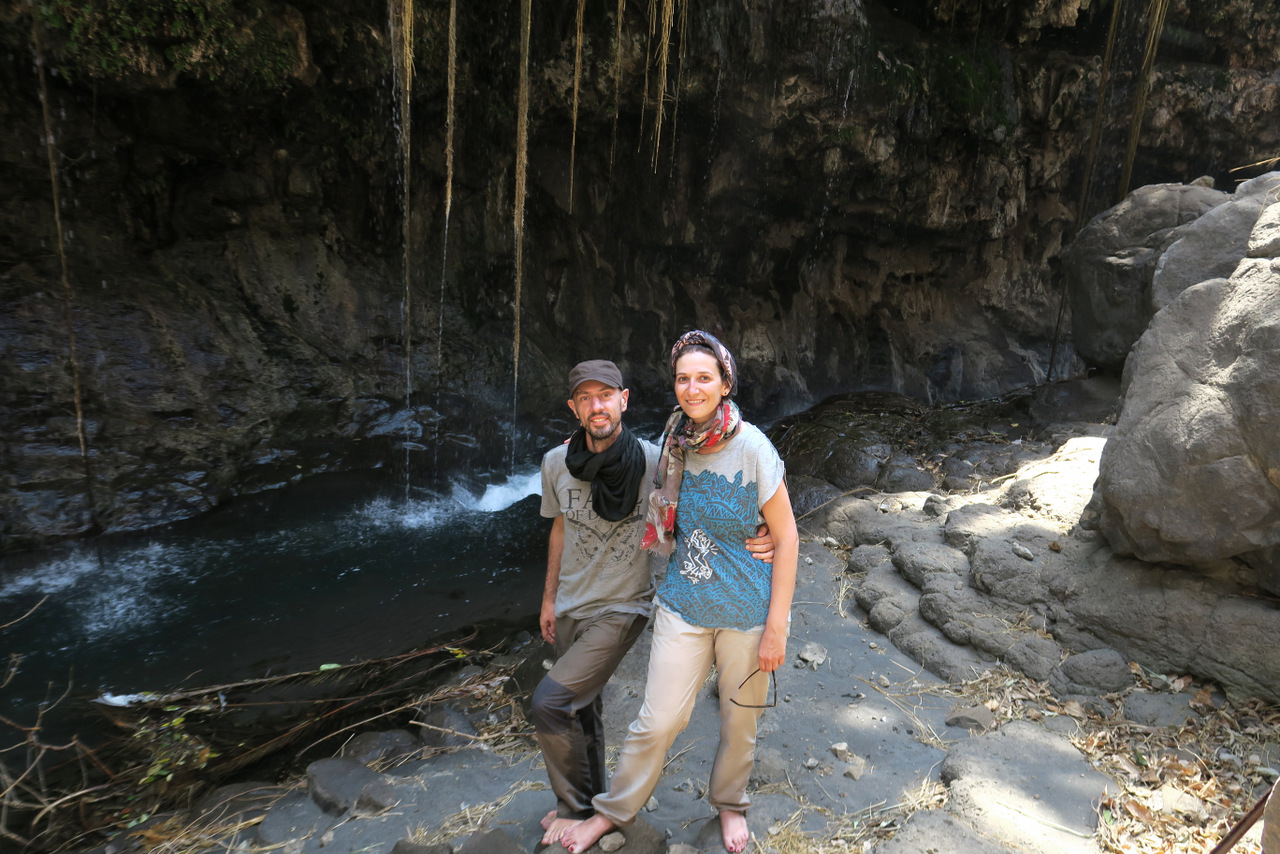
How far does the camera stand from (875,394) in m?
11.1

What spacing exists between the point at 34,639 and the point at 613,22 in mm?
7309

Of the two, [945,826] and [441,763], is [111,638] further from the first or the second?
[945,826]

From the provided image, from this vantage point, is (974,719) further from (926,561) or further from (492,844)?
(492,844)

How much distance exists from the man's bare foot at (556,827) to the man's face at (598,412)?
4.04 feet

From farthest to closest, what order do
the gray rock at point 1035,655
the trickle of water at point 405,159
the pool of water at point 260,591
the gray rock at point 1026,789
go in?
the trickle of water at point 405,159 → the pool of water at point 260,591 → the gray rock at point 1035,655 → the gray rock at point 1026,789

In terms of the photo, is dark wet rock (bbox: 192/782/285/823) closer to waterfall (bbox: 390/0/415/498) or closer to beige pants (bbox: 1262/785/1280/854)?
beige pants (bbox: 1262/785/1280/854)

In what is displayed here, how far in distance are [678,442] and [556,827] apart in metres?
1.34

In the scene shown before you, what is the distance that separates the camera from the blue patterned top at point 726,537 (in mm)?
2123

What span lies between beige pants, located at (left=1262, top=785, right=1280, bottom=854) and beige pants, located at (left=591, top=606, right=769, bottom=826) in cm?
115

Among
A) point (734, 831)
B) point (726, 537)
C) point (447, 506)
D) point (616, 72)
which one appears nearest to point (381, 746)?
point (734, 831)

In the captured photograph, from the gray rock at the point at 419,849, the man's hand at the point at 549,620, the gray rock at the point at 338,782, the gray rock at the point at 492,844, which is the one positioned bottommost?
the gray rock at the point at 338,782

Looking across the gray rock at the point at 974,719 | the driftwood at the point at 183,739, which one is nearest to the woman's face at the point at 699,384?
the gray rock at the point at 974,719

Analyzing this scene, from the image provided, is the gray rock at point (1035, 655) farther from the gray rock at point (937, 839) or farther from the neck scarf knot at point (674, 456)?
the neck scarf knot at point (674, 456)

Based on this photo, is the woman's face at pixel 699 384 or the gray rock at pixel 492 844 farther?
the gray rock at pixel 492 844
